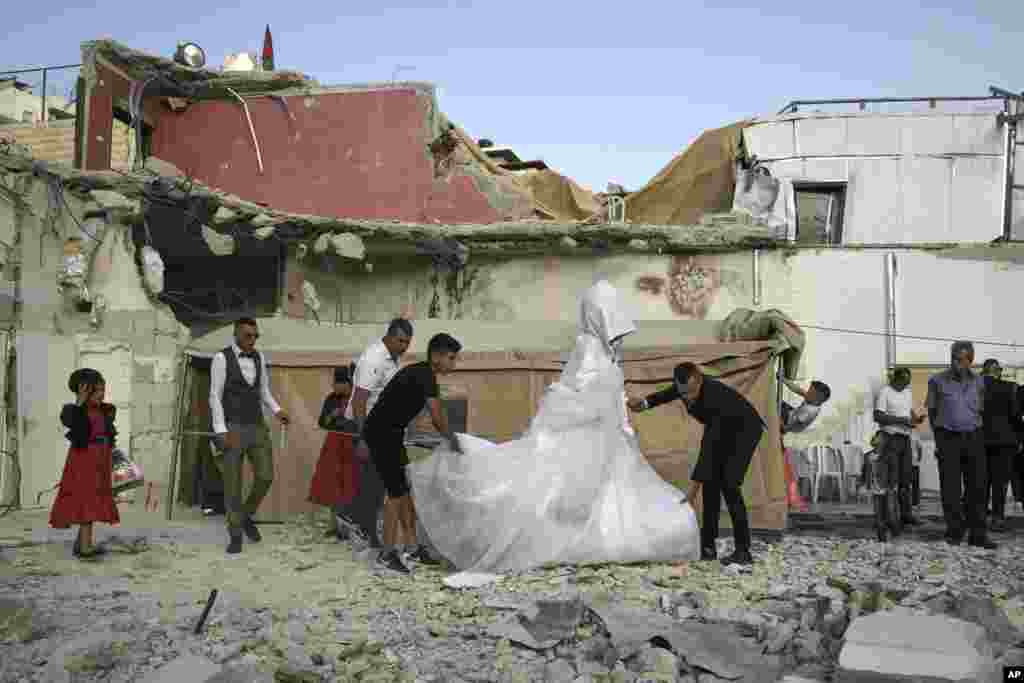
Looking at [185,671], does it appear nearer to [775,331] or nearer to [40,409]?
[775,331]

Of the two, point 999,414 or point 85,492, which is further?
point 999,414

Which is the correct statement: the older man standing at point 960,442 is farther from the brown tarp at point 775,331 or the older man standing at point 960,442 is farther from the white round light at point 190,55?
the white round light at point 190,55

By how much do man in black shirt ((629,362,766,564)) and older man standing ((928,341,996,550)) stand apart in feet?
5.97

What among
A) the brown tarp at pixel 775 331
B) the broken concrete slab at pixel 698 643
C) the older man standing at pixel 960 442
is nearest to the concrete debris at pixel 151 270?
the brown tarp at pixel 775 331

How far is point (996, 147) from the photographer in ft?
47.6

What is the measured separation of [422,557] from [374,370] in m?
1.28

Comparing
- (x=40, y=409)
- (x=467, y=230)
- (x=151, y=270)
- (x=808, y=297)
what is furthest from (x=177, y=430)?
(x=808, y=297)

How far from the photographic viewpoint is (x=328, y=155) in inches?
598

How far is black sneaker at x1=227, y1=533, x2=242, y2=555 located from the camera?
6.27 meters

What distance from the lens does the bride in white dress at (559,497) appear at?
17.5 ft

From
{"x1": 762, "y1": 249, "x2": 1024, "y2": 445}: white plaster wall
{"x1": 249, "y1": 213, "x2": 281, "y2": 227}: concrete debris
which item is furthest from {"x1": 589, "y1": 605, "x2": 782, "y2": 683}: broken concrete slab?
{"x1": 762, "y1": 249, "x2": 1024, "y2": 445}: white plaster wall

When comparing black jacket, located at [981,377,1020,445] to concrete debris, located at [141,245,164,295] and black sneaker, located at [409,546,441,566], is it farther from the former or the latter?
concrete debris, located at [141,245,164,295]

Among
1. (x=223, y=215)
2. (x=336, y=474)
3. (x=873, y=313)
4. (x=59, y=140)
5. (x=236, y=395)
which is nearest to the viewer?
(x=236, y=395)

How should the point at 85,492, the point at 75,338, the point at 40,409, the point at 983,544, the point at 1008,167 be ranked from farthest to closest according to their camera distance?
the point at 1008,167, the point at 75,338, the point at 40,409, the point at 983,544, the point at 85,492
